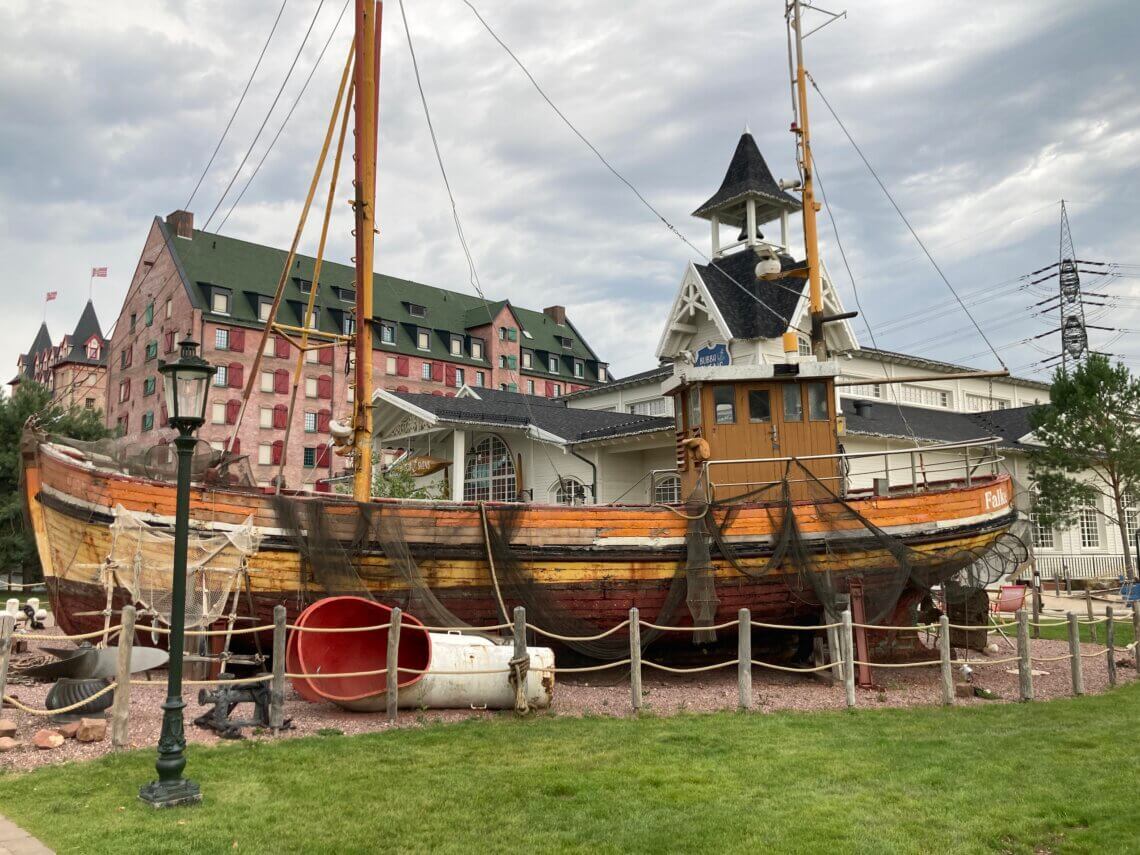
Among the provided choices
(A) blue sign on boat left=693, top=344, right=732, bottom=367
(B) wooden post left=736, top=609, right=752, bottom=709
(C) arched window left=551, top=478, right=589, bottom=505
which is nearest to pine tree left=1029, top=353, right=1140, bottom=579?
(A) blue sign on boat left=693, top=344, right=732, bottom=367

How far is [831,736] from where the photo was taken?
8.66 meters

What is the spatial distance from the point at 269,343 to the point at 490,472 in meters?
28.5

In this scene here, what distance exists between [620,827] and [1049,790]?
3.50 meters

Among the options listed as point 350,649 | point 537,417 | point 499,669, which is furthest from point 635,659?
point 537,417

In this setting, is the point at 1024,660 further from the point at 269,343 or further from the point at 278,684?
the point at 269,343

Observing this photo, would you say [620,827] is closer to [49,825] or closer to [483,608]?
[49,825]

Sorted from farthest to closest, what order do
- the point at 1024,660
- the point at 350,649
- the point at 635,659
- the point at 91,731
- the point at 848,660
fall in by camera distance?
1. the point at 1024,660
2. the point at 848,660
3. the point at 350,649
4. the point at 635,659
5. the point at 91,731

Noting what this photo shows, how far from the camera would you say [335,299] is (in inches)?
2126

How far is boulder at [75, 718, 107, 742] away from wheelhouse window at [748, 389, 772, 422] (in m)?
10.0

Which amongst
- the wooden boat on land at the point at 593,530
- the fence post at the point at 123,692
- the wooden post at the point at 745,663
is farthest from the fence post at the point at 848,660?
the fence post at the point at 123,692

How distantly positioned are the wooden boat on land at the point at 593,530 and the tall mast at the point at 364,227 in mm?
34

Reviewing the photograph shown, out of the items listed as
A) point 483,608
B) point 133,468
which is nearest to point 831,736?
point 483,608

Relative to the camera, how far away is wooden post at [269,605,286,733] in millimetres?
8414

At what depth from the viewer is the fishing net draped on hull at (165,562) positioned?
33.4 ft
